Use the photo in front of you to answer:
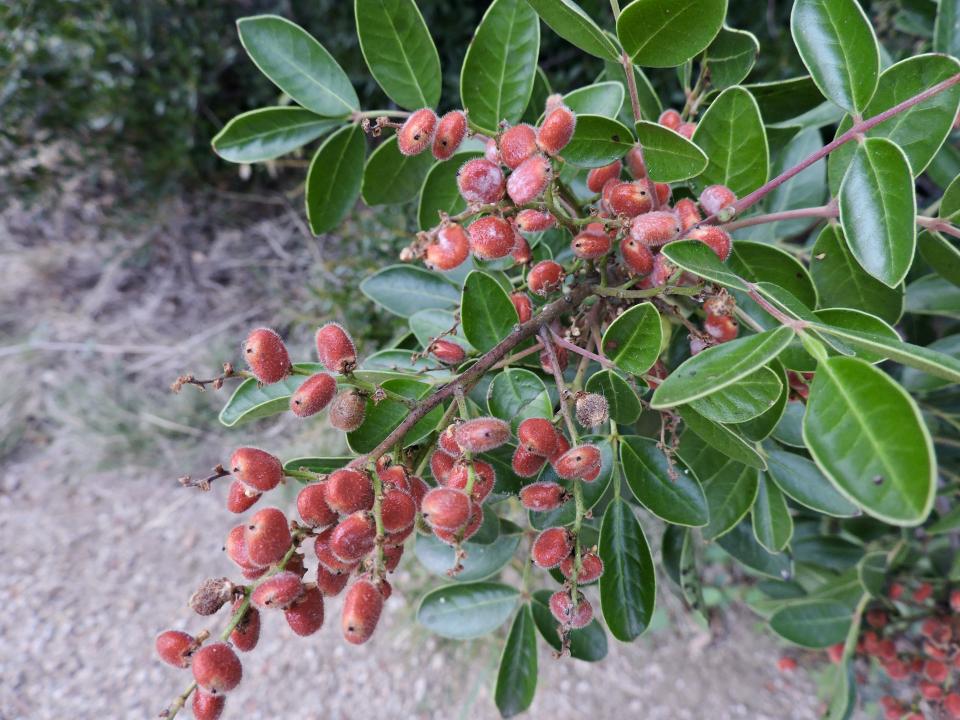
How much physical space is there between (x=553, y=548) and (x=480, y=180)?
38 centimetres

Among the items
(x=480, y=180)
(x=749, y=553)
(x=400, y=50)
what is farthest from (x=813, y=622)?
(x=400, y=50)

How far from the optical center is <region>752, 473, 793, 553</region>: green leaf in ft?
2.82

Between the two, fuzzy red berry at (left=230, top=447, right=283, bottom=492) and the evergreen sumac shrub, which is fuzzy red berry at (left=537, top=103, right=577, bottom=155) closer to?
the evergreen sumac shrub

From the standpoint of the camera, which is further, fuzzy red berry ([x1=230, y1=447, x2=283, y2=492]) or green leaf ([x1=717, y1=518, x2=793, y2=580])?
green leaf ([x1=717, y1=518, x2=793, y2=580])

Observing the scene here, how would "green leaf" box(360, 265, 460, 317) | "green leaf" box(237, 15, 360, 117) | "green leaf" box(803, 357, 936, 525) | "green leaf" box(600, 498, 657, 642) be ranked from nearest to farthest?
1. "green leaf" box(803, 357, 936, 525)
2. "green leaf" box(600, 498, 657, 642)
3. "green leaf" box(237, 15, 360, 117)
4. "green leaf" box(360, 265, 460, 317)

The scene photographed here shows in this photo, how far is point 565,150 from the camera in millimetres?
684

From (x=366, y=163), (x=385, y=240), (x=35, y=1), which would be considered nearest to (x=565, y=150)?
(x=366, y=163)

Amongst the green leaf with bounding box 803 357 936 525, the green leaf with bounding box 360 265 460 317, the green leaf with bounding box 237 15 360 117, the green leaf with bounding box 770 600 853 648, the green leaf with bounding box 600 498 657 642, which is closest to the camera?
the green leaf with bounding box 803 357 936 525

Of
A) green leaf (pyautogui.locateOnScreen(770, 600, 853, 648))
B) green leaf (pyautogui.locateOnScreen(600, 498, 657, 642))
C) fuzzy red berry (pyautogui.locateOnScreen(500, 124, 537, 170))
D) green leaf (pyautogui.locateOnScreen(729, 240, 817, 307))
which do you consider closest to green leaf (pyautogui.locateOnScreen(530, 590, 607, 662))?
green leaf (pyautogui.locateOnScreen(600, 498, 657, 642))

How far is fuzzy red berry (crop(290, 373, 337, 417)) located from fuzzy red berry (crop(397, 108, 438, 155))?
249 millimetres

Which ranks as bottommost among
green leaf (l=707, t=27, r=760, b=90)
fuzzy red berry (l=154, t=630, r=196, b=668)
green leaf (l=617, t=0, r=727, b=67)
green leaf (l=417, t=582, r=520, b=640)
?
green leaf (l=417, t=582, r=520, b=640)

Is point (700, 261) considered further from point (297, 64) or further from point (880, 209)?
point (297, 64)

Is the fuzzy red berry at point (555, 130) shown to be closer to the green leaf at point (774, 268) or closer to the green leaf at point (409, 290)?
the green leaf at point (774, 268)

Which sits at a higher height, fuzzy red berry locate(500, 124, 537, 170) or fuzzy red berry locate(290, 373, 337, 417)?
fuzzy red berry locate(500, 124, 537, 170)
